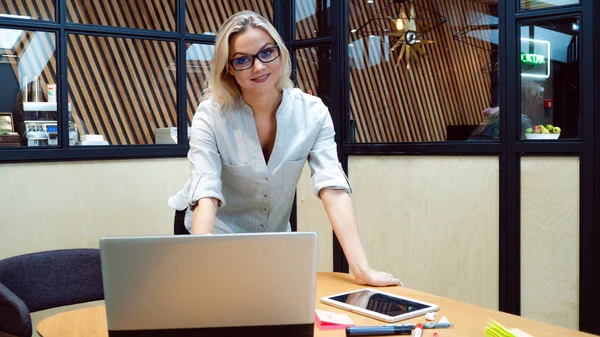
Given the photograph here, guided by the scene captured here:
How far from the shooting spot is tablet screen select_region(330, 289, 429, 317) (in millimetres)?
1755

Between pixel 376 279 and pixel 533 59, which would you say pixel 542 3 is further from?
pixel 376 279

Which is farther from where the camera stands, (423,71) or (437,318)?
(423,71)

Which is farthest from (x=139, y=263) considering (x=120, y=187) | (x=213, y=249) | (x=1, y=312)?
(x=120, y=187)

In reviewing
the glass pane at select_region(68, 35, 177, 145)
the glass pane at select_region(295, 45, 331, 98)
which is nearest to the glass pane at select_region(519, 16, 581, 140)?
the glass pane at select_region(295, 45, 331, 98)

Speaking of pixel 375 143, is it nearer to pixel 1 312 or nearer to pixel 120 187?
pixel 120 187

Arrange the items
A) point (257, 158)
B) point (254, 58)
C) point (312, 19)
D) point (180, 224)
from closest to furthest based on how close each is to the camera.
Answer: point (254, 58) → point (257, 158) → point (180, 224) → point (312, 19)

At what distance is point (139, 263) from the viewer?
1.17 metres

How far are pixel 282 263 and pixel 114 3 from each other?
3.31 m

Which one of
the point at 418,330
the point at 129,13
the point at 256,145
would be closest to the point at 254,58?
the point at 256,145

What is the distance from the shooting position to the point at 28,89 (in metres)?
3.72

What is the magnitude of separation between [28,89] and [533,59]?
115 inches

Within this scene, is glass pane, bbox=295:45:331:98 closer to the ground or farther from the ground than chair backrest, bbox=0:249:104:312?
farther from the ground

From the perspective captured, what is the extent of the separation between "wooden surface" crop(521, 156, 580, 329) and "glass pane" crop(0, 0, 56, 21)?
2874mm

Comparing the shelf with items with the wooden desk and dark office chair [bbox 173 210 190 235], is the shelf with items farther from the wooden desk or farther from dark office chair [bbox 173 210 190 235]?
the wooden desk
